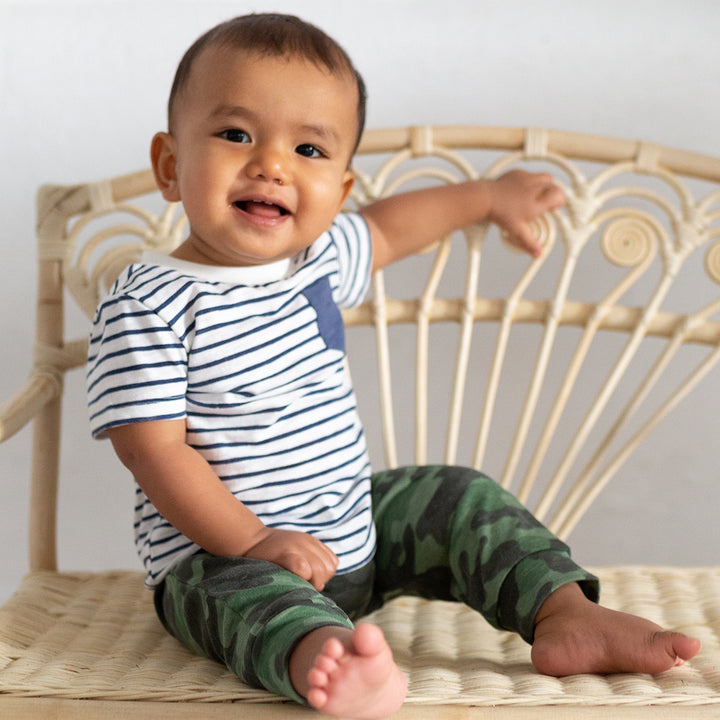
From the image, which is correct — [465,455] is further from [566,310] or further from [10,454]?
[10,454]

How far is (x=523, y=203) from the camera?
1.08 meters

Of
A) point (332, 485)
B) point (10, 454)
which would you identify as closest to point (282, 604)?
point (332, 485)

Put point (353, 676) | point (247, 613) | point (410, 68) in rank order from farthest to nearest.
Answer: point (410, 68)
point (247, 613)
point (353, 676)

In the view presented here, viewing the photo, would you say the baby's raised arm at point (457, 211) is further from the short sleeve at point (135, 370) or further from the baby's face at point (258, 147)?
the short sleeve at point (135, 370)

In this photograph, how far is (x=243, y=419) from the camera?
0.89m

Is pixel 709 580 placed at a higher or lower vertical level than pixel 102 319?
lower

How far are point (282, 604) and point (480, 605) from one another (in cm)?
24

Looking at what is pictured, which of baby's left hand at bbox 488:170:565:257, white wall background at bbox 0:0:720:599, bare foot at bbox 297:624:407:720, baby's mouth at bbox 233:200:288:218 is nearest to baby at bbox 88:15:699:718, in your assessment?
baby's mouth at bbox 233:200:288:218


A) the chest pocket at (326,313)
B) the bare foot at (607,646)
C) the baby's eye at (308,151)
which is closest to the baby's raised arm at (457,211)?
the chest pocket at (326,313)

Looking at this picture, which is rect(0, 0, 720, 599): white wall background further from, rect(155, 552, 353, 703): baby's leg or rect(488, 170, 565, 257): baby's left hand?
rect(155, 552, 353, 703): baby's leg

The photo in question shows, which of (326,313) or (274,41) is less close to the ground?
(274,41)

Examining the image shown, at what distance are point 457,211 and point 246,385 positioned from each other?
13.5 inches

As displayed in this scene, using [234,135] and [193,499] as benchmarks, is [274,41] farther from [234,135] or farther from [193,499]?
[193,499]

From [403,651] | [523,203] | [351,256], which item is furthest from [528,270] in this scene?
[403,651]
